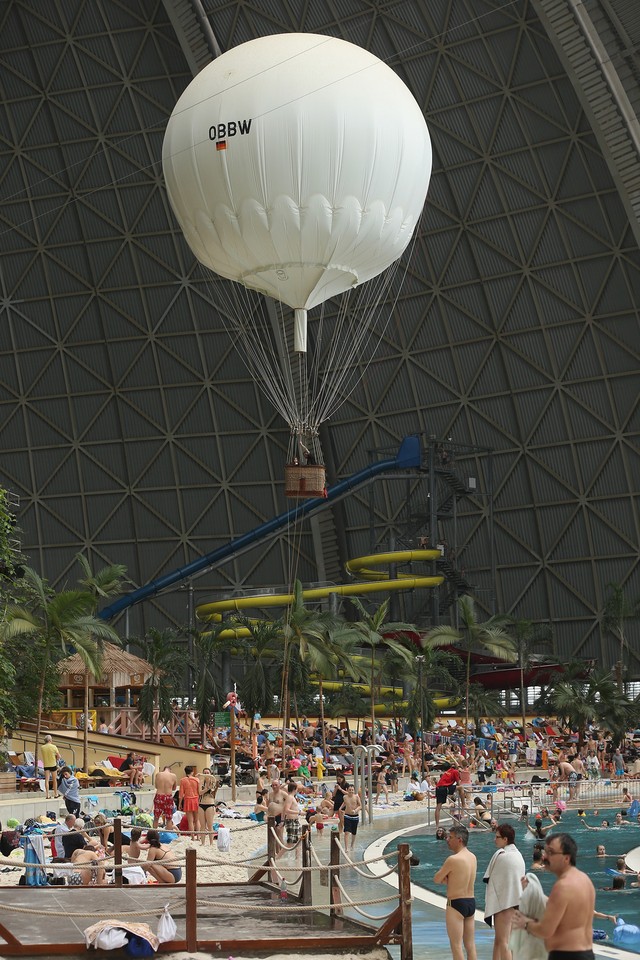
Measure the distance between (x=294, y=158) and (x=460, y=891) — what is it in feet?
44.0

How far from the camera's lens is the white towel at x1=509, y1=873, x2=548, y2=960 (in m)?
11.1

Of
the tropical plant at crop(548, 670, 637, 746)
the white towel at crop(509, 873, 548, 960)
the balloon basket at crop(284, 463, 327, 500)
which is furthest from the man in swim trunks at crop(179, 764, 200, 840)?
the tropical plant at crop(548, 670, 637, 746)

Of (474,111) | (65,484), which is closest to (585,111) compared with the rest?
(474,111)

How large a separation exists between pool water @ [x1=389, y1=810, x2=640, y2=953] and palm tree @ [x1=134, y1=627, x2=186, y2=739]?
17.8 meters

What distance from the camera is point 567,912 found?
9.29 m

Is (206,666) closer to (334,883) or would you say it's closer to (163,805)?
(163,805)

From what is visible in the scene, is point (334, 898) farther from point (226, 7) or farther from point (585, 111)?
point (226, 7)

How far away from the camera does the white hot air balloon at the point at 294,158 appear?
22.1m

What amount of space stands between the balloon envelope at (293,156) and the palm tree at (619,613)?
3397cm

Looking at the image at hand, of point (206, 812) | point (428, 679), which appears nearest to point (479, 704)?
point (428, 679)

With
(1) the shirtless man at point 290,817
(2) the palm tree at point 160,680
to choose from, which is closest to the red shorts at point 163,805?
(1) the shirtless man at point 290,817

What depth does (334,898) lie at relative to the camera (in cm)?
1505

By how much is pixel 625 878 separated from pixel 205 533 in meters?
43.8

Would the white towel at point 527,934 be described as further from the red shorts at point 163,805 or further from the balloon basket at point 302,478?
the balloon basket at point 302,478
